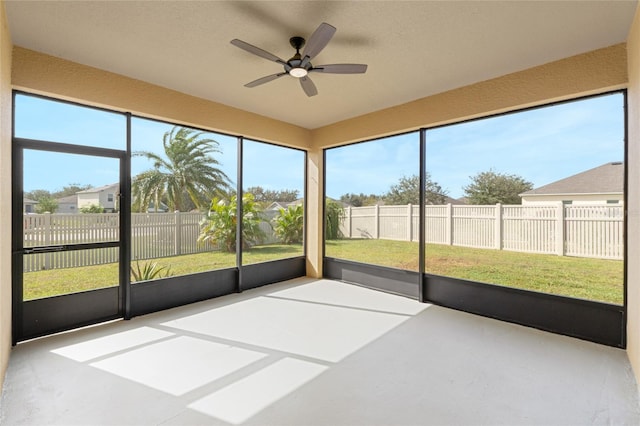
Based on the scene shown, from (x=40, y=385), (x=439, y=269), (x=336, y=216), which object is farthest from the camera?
(x=336, y=216)

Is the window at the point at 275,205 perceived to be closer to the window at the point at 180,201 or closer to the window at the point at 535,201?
the window at the point at 180,201

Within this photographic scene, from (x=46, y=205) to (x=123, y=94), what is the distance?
56.6 inches

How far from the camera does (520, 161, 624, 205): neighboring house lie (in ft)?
9.68

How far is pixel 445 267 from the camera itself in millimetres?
4461

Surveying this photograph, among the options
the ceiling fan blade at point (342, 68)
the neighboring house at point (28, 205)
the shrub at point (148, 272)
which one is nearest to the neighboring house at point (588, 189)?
the ceiling fan blade at point (342, 68)

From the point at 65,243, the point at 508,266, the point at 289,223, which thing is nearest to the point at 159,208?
the point at 65,243

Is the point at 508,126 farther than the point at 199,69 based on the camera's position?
Yes

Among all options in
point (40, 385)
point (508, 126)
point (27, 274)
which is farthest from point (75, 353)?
point (508, 126)

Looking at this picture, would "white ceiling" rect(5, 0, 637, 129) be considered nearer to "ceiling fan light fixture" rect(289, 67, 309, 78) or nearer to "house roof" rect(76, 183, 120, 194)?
"ceiling fan light fixture" rect(289, 67, 309, 78)

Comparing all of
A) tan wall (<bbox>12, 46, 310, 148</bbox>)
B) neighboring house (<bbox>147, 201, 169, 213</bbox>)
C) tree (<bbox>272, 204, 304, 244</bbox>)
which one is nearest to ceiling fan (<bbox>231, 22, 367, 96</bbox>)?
tan wall (<bbox>12, 46, 310, 148</bbox>)

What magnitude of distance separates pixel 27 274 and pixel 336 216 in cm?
457

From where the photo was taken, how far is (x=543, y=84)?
3.04m

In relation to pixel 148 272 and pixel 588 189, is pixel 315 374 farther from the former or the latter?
pixel 588 189

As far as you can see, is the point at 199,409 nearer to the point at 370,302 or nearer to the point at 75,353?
the point at 75,353
